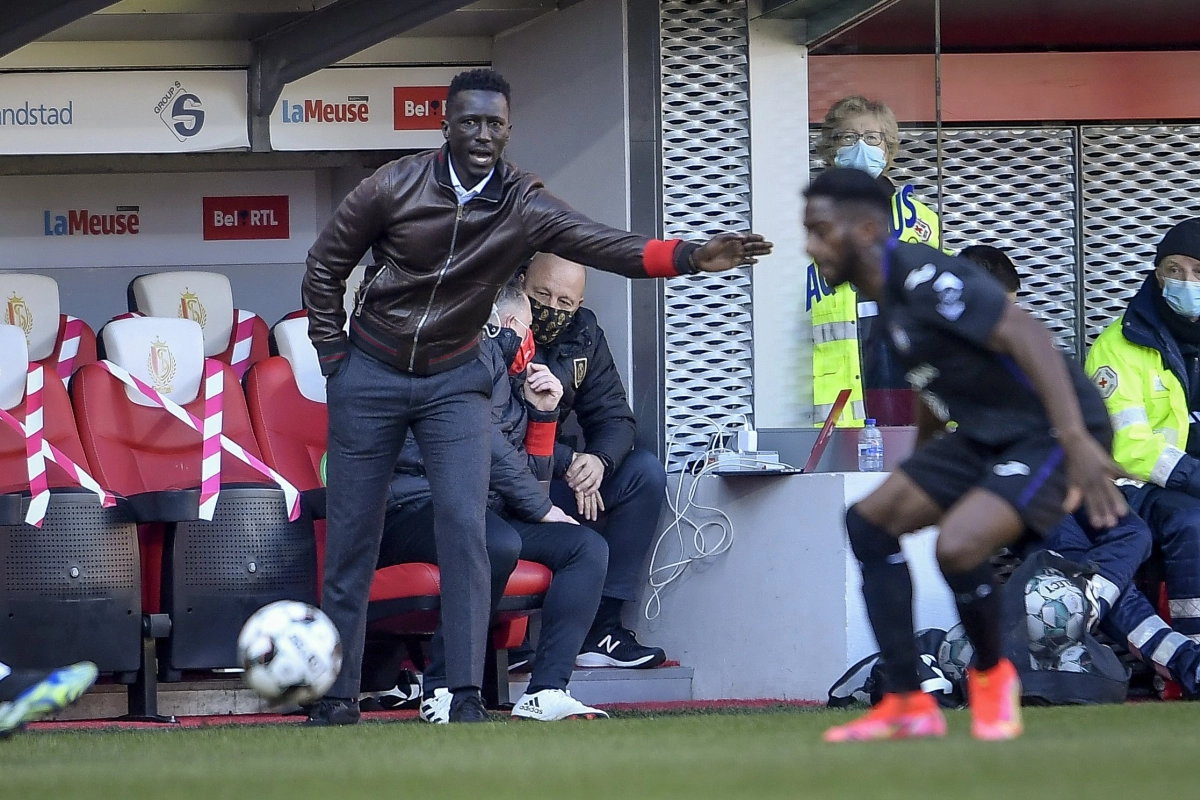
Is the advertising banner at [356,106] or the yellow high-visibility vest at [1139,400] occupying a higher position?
the advertising banner at [356,106]

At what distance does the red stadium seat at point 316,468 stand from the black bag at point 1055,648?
1.66 meters

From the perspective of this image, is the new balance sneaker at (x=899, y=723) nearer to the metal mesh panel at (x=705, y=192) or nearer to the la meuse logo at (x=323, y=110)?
the metal mesh panel at (x=705, y=192)

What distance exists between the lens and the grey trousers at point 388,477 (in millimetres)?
5645

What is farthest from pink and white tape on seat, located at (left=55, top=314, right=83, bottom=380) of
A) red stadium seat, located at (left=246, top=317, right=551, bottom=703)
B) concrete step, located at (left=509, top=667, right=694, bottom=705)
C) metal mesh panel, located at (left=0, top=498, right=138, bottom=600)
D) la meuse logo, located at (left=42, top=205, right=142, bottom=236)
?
concrete step, located at (left=509, top=667, right=694, bottom=705)

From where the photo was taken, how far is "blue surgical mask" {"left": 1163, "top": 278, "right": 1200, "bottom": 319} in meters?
7.14

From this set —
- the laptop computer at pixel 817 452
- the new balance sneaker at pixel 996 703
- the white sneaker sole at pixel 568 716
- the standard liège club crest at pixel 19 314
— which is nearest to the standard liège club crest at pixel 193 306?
the standard liège club crest at pixel 19 314

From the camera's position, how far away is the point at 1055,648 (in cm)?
627

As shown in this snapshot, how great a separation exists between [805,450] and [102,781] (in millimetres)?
4286

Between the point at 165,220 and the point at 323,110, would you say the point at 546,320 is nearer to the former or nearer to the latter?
the point at 323,110

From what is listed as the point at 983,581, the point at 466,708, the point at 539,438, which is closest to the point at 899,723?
the point at 983,581

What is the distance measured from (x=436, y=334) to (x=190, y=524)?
1.36 metres

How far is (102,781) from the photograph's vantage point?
11.5 feet

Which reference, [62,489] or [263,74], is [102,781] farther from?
[263,74]

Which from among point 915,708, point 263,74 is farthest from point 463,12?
point 915,708
